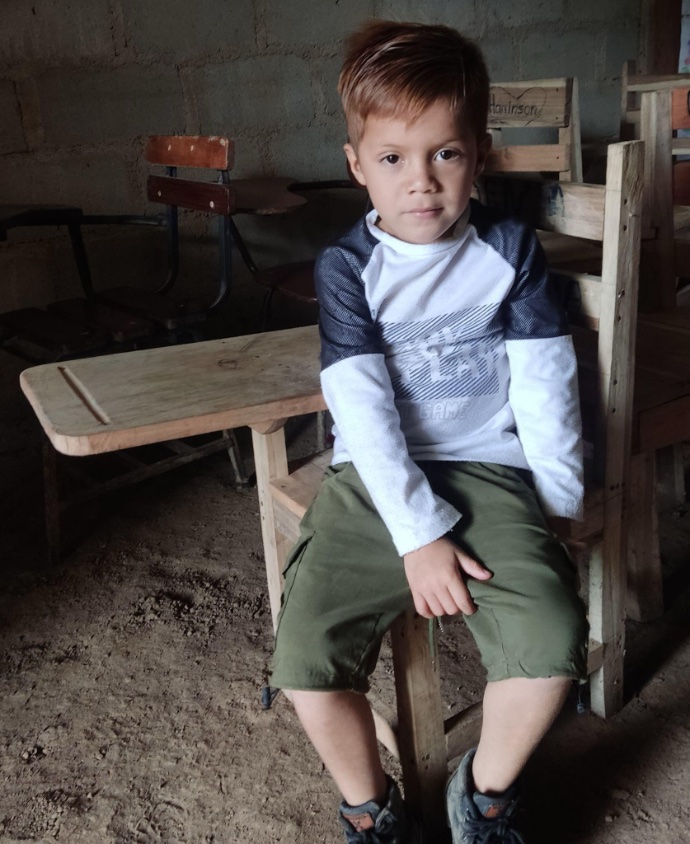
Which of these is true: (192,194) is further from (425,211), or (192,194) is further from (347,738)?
(347,738)

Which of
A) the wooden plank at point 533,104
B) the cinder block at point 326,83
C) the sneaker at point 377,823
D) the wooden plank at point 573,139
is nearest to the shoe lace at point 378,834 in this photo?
the sneaker at point 377,823

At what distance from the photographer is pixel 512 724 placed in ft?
3.75

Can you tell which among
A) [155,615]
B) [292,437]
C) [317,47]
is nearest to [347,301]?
[155,615]

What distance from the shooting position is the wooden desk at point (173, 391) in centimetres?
101

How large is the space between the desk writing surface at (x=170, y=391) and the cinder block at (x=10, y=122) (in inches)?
67.7

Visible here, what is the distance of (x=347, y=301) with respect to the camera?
1177 mm

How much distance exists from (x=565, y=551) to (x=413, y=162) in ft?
1.87

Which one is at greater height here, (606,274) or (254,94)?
(254,94)

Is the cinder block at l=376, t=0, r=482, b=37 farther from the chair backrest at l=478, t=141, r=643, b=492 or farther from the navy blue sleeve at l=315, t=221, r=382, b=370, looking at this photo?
the navy blue sleeve at l=315, t=221, r=382, b=370

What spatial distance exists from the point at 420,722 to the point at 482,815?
6.0 inches

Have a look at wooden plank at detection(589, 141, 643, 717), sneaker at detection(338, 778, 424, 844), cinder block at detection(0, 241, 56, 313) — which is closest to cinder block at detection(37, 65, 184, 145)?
cinder block at detection(0, 241, 56, 313)

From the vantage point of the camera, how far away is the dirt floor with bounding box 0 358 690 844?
1396 millimetres

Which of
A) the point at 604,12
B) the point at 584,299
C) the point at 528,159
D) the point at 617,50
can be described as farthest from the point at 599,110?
the point at 584,299

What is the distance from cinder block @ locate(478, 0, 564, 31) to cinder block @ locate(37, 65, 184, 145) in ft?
4.59
